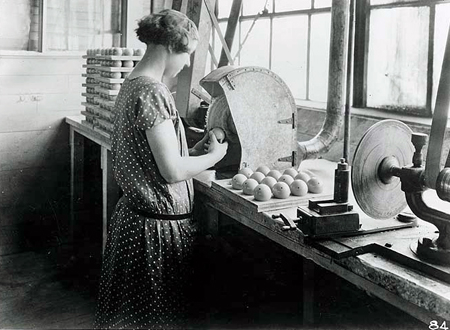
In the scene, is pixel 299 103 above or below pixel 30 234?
above

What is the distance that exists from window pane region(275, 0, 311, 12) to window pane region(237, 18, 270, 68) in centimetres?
18

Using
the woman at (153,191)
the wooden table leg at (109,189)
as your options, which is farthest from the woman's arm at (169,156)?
the wooden table leg at (109,189)

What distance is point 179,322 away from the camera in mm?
2371

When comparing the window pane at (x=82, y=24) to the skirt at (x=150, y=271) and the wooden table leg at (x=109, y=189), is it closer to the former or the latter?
the wooden table leg at (x=109, y=189)

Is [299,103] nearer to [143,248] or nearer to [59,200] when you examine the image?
[143,248]

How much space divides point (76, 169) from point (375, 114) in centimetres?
281

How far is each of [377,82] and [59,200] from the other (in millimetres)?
3080

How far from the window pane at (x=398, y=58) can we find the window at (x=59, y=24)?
2.67 metres

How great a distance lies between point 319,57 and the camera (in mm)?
3736

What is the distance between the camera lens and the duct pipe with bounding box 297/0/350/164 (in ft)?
9.02

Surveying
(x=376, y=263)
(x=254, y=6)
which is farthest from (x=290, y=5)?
(x=376, y=263)

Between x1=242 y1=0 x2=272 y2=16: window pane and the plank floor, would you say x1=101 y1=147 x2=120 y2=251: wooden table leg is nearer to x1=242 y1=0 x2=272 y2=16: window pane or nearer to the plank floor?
the plank floor

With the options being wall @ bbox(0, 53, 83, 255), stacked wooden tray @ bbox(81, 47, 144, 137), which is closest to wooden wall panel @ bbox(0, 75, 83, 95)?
wall @ bbox(0, 53, 83, 255)

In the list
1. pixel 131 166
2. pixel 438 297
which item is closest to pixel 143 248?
pixel 131 166
